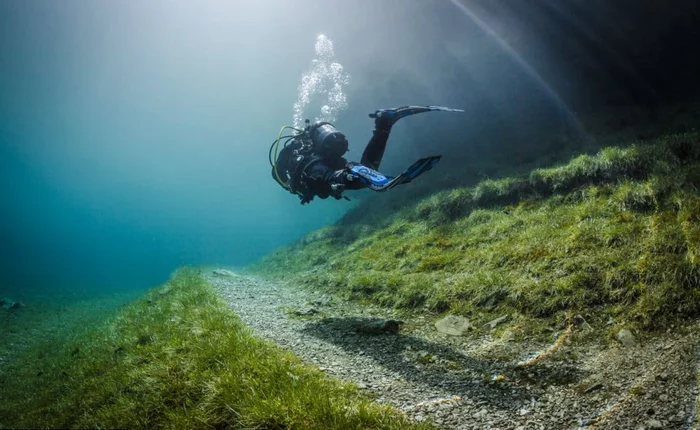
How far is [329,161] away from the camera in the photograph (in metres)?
9.25

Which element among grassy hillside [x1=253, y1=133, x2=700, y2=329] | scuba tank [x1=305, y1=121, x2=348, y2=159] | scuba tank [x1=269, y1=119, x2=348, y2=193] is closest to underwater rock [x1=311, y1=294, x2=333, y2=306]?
grassy hillside [x1=253, y1=133, x2=700, y2=329]

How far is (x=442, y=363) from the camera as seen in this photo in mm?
5746

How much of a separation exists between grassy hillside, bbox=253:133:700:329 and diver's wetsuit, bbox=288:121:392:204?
12.2 ft

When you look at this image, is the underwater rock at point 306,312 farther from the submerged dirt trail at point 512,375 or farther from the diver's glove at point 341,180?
the diver's glove at point 341,180

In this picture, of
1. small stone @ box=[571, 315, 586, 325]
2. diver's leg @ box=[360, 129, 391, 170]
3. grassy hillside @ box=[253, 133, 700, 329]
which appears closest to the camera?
small stone @ box=[571, 315, 586, 325]

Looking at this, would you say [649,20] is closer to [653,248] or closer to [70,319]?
[653,248]

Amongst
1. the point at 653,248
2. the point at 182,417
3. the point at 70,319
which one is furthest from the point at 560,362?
the point at 70,319

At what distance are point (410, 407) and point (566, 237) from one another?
271 inches

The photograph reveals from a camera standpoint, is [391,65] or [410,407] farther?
[391,65]

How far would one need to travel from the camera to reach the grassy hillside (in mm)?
6105

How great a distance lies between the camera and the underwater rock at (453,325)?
7.12 metres

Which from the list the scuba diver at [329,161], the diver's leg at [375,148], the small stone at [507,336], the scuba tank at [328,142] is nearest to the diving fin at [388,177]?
the scuba diver at [329,161]

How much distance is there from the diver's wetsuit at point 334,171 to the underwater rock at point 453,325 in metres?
3.69

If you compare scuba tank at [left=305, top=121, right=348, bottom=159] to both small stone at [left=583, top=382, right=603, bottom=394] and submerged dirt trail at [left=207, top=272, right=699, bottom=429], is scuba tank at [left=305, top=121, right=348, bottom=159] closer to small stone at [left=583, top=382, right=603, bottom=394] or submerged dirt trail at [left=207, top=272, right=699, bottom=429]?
submerged dirt trail at [left=207, top=272, right=699, bottom=429]
